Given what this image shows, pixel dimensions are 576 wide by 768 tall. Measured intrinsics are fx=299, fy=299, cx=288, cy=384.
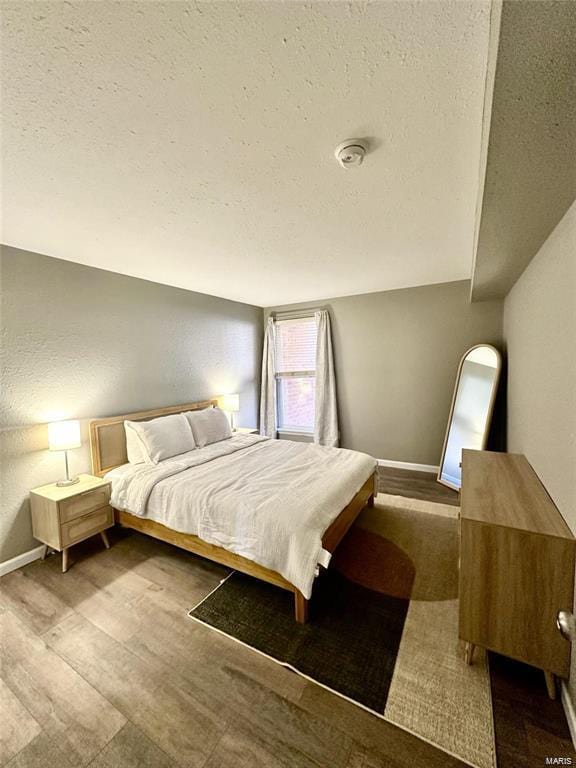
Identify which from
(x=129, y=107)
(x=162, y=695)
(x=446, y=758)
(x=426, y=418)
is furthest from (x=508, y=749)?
(x=426, y=418)

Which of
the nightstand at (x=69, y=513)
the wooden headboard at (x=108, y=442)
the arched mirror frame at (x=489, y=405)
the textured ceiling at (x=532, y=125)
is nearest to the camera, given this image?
the textured ceiling at (x=532, y=125)

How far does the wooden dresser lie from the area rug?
8.5 inches

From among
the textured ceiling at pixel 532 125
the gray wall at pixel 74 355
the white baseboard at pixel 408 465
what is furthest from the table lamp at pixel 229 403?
the textured ceiling at pixel 532 125

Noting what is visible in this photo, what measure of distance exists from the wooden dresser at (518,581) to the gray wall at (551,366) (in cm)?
8

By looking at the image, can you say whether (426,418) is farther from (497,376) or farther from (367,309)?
(367,309)

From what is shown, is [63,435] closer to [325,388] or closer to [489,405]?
[325,388]

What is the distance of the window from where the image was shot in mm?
4746

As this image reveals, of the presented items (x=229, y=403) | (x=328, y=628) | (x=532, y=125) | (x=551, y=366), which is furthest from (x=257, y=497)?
(x=229, y=403)

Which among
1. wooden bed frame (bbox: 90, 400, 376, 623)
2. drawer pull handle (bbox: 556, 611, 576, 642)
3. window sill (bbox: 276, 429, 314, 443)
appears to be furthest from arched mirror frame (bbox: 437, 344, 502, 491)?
drawer pull handle (bbox: 556, 611, 576, 642)

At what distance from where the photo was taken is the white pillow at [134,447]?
278 centimetres

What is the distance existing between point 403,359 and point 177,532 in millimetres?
3304

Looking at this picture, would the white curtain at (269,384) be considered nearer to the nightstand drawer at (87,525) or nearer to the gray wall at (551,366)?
the nightstand drawer at (87,525)

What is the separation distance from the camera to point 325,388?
4.45m

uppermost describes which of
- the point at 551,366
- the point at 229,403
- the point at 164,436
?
the point at 551,366
